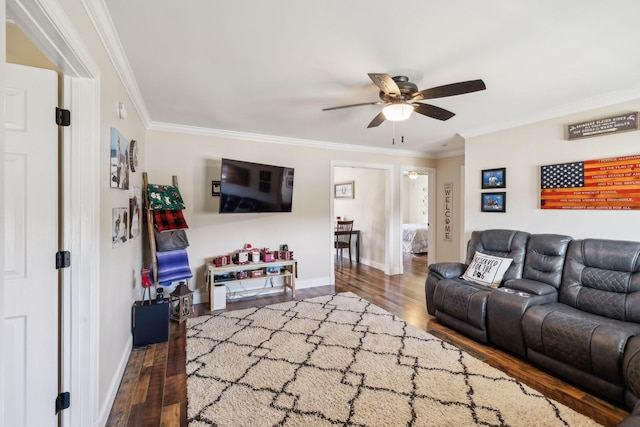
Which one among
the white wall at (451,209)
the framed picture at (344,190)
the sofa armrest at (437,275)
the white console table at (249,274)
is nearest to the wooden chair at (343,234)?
the framed picture at (344,190)

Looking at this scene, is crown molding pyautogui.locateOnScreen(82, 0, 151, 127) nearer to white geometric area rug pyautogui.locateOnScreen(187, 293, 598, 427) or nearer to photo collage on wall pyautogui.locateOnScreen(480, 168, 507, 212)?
white geometric area rug pyautogui.locateOnScreen(187, 293, 598, 427)

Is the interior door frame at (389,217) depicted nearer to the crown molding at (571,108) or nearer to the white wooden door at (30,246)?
the crown molding at (571,108)

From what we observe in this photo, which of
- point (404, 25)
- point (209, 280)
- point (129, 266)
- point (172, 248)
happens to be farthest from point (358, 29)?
point (209, 280)

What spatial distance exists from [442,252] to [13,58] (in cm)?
601

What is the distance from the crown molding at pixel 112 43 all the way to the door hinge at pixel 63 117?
0.54 meters

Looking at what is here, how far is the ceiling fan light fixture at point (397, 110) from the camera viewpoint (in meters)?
2.49

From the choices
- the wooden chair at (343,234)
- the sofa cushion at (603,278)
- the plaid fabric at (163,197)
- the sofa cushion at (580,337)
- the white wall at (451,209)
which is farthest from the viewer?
the wooden chair at (343,234)

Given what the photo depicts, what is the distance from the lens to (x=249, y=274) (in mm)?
4152


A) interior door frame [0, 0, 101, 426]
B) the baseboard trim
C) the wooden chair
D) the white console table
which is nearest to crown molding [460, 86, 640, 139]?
the white console table

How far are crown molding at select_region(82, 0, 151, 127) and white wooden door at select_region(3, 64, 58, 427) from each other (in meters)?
0.40

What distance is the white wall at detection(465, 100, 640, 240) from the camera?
2787mm

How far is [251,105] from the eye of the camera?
3115 millimetres

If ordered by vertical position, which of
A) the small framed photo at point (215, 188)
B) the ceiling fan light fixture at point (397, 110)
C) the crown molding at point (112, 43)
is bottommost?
the small framed photo at point (215, 188)

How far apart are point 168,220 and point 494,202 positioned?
4.02 meters
